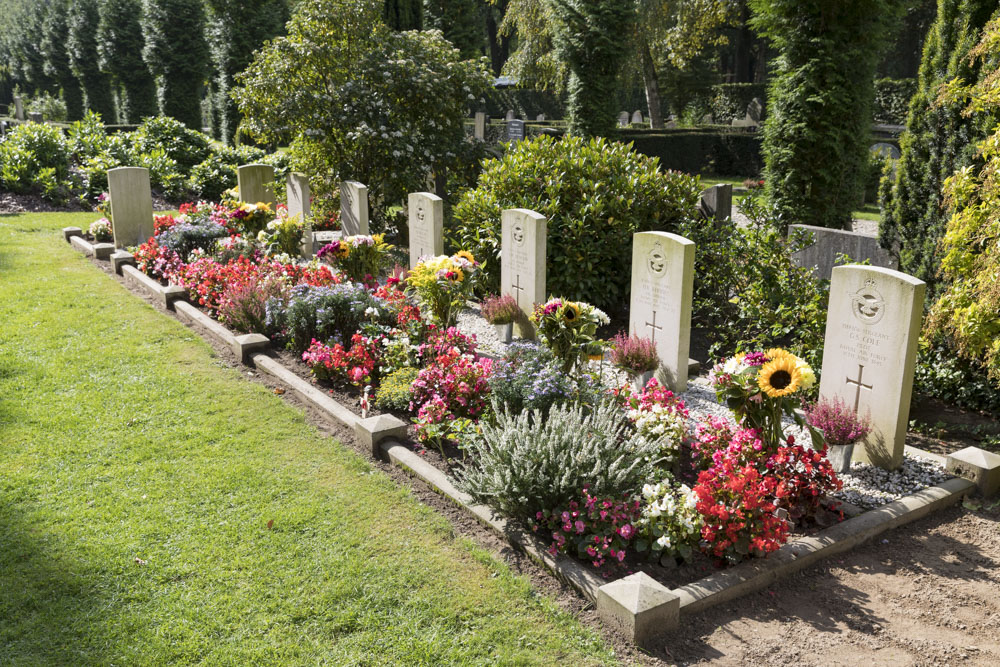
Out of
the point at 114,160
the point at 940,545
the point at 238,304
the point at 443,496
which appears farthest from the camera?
the point at 114,160

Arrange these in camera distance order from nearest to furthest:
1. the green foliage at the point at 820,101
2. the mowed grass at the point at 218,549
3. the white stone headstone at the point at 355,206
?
1. the mowed grass at the point at 218,549
2. the green foliage at the point at 820,101
3. the white stone headstone at the point at 355,206

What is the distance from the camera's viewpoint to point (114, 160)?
16672 millimetres

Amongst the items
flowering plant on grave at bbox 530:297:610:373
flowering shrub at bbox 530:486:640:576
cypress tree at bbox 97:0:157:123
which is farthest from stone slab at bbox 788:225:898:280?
cypress tree at bbox 97:0:157:123

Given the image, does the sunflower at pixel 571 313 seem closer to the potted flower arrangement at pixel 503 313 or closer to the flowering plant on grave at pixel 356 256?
the potted flower arrangement at pixel 503 313

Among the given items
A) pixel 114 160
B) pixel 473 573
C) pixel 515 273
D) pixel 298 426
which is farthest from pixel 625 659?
pixel 114 160

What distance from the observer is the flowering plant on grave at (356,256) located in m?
9.00

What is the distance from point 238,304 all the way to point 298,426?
2527 millimetres

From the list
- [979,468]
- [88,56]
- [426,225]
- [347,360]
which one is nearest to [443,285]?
[347,360]

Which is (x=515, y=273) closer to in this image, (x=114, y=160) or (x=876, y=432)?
(x=876, y=432)

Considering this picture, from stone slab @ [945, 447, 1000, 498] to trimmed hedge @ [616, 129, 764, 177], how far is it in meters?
18.5

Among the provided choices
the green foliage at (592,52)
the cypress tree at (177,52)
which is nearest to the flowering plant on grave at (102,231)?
the green foliage at (592,52)

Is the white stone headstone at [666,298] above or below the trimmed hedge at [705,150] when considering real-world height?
below

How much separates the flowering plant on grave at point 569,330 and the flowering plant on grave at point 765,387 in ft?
4.89

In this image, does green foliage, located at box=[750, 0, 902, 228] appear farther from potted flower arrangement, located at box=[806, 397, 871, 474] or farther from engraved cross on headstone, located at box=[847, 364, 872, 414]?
potted flower arrangement, located at box=[806, 397, 871, 474]
